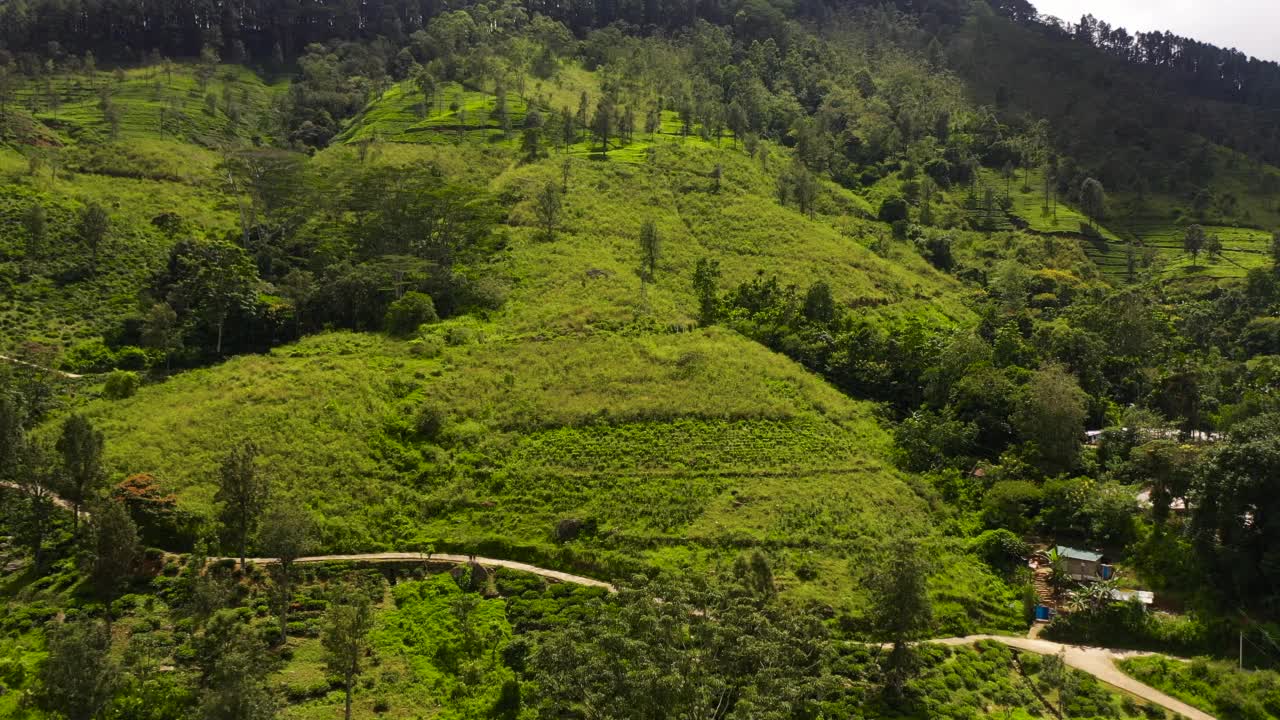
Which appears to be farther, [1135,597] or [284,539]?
[1135,597]

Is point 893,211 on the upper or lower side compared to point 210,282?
upper

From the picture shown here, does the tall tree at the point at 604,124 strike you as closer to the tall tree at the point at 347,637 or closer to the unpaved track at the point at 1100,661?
the unpaved track at the point at 1100,661

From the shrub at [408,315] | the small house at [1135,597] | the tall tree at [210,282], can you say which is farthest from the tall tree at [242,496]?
the small house at [1135,597]

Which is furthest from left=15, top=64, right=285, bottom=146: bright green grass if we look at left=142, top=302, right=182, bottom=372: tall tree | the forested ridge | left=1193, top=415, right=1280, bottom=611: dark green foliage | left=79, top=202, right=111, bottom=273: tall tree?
left=1193, top=415, right=1280, bottom=611: dark green foliage

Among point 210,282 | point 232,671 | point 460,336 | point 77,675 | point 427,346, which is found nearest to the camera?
point 232,671

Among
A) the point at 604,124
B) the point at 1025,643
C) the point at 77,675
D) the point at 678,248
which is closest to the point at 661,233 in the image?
the point at 678,248

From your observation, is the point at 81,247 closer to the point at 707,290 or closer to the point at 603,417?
the point at 603,417
